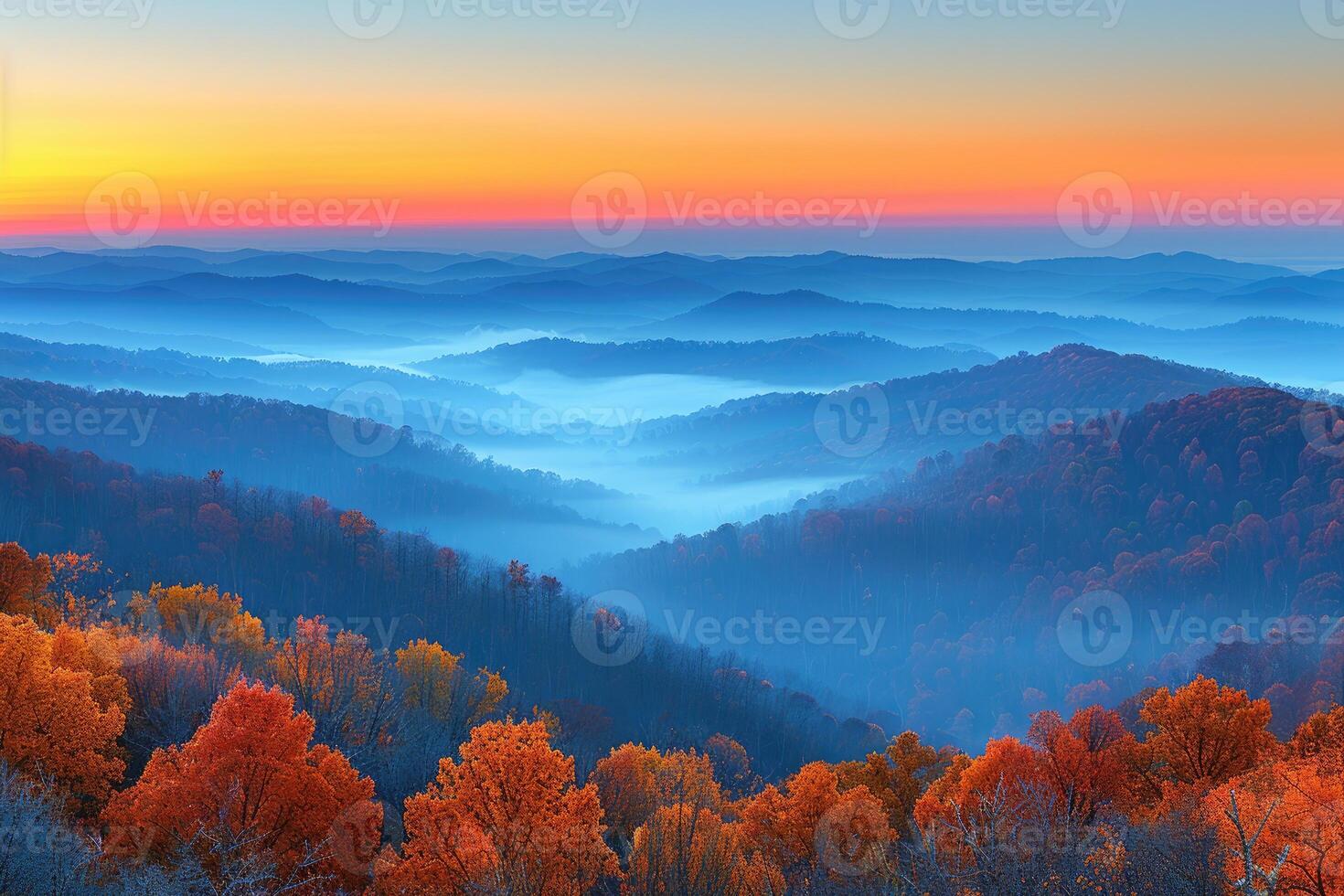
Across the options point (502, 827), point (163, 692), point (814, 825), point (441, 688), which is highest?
point (502, 827)

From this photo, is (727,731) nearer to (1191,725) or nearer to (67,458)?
(1191,725)

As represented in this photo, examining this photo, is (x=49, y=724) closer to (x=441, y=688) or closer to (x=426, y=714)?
(x=426, y=714)

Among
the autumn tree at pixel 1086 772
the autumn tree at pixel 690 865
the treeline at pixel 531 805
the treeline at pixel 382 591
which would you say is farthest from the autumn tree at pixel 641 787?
the treeline at pixel 382 591

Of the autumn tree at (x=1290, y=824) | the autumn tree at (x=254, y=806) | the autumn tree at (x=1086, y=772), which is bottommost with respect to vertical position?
the autumn tree at (x=1086, y=772)

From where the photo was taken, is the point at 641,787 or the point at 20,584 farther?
the point at 20,584

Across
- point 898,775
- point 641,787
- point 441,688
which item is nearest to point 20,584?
point 441,688

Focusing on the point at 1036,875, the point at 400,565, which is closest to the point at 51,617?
the point at 1036,875

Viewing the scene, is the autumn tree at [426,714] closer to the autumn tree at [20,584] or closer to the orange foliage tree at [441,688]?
the orange foliage tree at [441,688]
